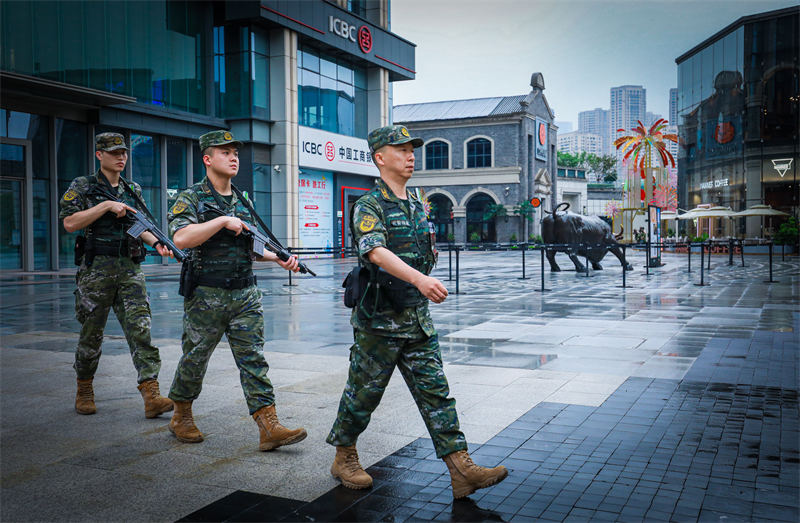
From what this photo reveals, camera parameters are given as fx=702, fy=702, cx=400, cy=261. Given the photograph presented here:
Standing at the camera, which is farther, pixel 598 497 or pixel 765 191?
pixel 765 191

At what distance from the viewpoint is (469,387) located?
20.0 feet

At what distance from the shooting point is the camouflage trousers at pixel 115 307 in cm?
529

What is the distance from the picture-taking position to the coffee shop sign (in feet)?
143

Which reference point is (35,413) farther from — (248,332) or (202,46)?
(202,46)

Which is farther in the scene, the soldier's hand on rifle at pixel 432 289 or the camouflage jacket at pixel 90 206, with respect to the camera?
the camouflage jacket at pixel 90 206

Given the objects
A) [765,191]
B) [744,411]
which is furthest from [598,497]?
[765,191]

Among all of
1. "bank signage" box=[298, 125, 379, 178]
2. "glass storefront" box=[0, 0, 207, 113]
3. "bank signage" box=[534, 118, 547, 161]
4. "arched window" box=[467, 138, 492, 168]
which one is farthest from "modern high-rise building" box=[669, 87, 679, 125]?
"glass storefront" box=[0, 0, 207, 113]

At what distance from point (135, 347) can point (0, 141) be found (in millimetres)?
20072

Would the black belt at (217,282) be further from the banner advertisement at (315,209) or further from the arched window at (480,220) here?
the arched window at (480,220)

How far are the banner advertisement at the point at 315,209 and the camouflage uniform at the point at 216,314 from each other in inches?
1049

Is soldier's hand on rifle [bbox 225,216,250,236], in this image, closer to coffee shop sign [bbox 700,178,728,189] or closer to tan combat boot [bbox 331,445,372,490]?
tan combat boot [bbox 331,445,372,490]

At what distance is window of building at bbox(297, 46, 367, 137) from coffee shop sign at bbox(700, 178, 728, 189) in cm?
2316

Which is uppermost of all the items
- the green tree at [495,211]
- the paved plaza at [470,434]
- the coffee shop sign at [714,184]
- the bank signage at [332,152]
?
the bank signage at [332,152]

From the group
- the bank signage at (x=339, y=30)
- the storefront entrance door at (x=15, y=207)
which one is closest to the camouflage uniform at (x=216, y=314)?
the storefront entrance door at (x=15, y=207)
